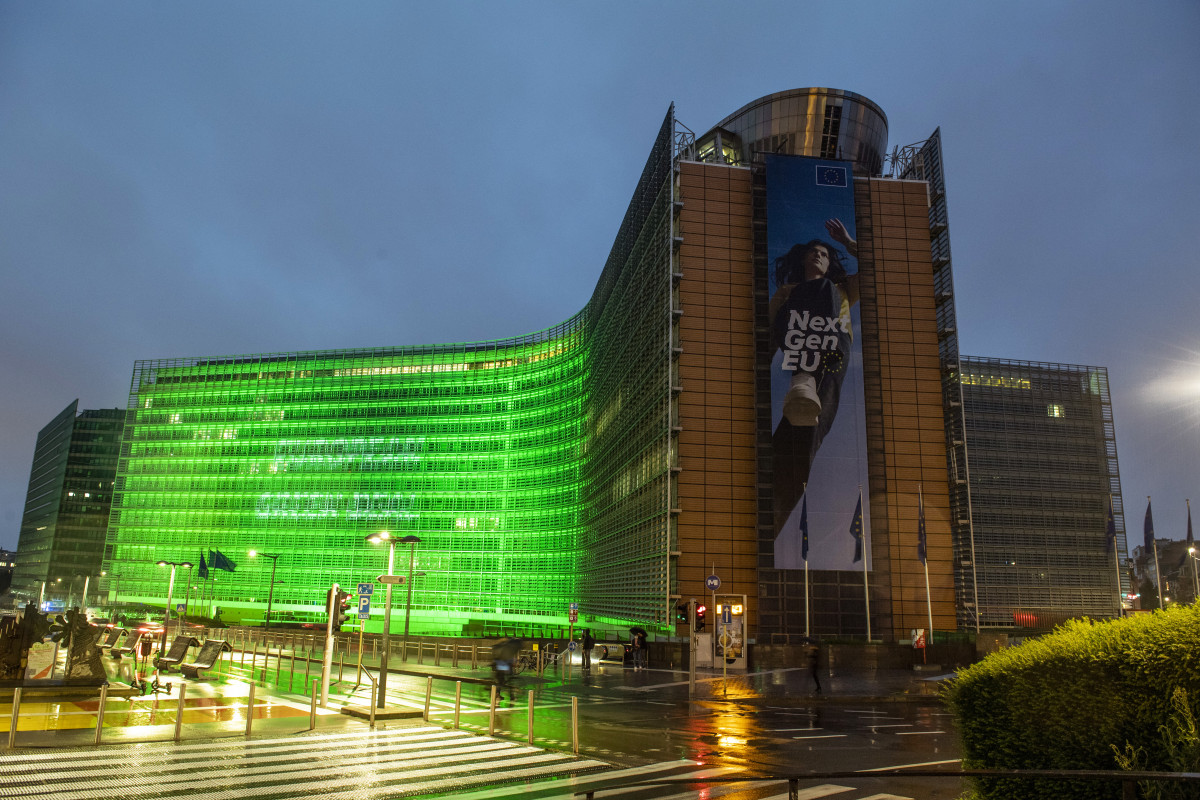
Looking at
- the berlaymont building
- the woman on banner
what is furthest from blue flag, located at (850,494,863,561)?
the woman on banner

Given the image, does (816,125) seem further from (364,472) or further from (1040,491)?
(364,472)

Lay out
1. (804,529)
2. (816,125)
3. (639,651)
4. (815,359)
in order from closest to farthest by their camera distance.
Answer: (639,651) < (804,529) < (815,359) < (816,125)

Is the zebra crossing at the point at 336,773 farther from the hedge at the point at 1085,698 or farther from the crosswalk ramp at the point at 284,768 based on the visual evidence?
the hedge at the point at 1085,698

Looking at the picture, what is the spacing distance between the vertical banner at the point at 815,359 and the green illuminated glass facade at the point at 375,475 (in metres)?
29.7

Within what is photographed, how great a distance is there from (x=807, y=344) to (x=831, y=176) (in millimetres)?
12899

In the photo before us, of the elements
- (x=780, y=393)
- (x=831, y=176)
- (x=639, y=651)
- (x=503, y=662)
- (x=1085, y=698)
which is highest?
(x=831, y=176)

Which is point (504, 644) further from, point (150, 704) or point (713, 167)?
point (713, 167)

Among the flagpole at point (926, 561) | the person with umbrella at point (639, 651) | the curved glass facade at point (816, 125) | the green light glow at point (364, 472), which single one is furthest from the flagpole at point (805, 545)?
the green light glow at point (364, 472)

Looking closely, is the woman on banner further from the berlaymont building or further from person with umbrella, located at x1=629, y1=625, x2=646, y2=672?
person with umbrella, located at x1=629, y1=625, x2=646, y2=672

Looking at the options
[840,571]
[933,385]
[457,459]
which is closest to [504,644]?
[840,571]

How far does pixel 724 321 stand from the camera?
192 ft

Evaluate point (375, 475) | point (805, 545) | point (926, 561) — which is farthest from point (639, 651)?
point (375, 475)

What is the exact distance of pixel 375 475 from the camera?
116 metres

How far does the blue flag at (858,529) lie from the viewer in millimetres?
48531
